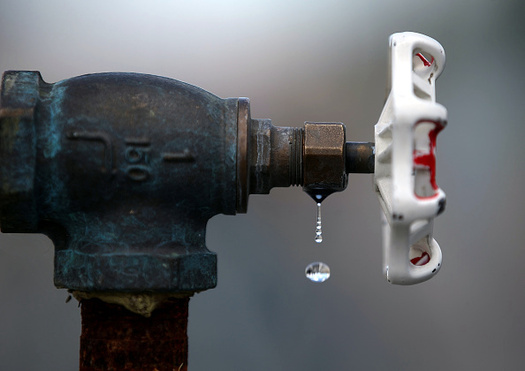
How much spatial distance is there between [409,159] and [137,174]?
0.34 meters

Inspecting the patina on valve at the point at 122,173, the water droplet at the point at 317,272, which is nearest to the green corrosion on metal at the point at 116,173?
the patina on valve at the point at 122,173

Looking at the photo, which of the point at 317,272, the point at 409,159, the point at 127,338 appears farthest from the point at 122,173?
the point at 317,272

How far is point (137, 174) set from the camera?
90cm

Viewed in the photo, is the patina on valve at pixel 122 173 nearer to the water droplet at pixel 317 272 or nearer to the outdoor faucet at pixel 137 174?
the outdoor faucet at pixel 137 174

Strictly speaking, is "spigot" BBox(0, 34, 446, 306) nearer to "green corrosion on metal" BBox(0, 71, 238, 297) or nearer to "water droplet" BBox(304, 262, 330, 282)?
"green corrosion on metal" BBox(0, 71, 238, 297)

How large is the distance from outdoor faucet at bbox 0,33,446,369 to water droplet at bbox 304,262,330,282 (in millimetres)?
571

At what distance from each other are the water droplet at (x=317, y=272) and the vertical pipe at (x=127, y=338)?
1.93 ft

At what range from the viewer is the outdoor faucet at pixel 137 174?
88 centimetres

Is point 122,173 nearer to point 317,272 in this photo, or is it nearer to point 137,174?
point 137,174

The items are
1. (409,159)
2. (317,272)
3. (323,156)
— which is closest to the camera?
(409,159)

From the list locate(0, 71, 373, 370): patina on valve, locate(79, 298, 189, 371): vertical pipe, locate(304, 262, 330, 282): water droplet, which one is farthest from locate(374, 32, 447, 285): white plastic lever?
locate(304, 262, 330, 282): water droplet

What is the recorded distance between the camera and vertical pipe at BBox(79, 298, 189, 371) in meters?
0.94

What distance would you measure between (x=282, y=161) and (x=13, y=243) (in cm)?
88

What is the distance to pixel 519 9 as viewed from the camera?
1.65m
